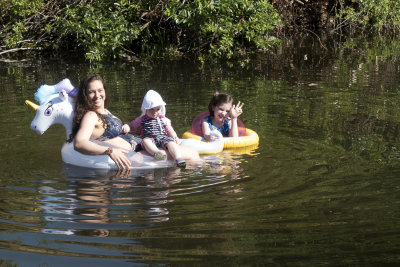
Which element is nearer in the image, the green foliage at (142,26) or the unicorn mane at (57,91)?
the unicorn mane at (57,91)

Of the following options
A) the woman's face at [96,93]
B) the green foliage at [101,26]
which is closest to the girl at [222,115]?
the woman's face at [96,93]

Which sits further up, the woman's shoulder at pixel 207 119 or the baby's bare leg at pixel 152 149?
the woman's shoulder at pixel 207 119

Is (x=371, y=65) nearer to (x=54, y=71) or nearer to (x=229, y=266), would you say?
(x=54, y=71)

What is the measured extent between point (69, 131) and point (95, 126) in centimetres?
41

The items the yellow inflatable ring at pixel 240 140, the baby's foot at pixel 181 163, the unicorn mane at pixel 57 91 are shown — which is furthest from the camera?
the yellow inflatable ring at pixel 240 140

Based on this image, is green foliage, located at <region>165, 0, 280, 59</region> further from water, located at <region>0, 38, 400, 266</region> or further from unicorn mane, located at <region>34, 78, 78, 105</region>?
unicorn mane, located at <region>34, 78, 78, 105</region>

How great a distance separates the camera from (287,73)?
12383 mm

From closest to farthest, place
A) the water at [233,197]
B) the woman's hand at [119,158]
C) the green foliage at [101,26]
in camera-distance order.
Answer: the water at [233,197], the woman's hand at [119,158], the green foliage at [101,26]

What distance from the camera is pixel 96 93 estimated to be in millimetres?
6523

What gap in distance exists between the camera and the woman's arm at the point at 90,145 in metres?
6.09

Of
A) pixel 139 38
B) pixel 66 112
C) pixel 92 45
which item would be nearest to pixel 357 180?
pixel 66 112

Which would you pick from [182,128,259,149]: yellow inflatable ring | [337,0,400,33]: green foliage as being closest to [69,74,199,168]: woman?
[182,128,259,149]: yellow inflatable ring

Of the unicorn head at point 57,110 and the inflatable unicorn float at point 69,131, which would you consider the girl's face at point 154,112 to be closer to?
the inflatable unicorn float at point 69,131

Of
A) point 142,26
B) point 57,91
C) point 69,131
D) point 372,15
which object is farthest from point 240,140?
point 372,15
